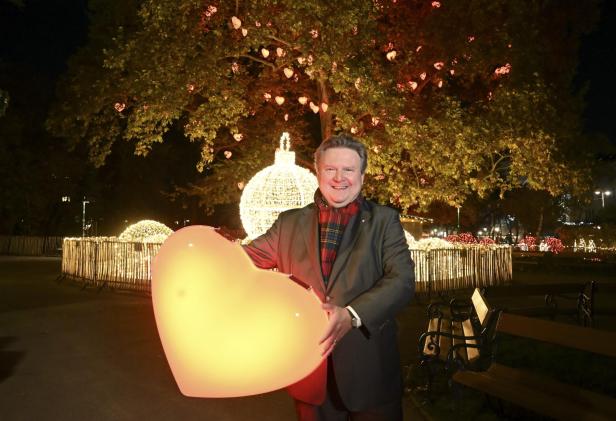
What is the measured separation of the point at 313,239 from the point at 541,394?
11.8 ft

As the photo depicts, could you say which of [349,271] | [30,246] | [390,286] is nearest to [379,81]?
[349,271]

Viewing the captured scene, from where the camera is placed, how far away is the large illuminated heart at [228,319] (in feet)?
7.80

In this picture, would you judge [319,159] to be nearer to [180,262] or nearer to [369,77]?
[180,262]

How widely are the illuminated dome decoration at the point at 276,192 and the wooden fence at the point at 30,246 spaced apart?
35.8 metres

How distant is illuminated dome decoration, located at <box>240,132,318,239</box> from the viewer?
1570cm

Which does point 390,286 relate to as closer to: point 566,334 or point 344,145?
point 344,145

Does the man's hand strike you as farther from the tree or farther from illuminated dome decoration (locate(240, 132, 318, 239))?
the tree

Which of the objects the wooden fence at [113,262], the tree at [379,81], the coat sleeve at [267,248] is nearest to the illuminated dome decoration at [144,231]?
the wooden fence at [113,262]

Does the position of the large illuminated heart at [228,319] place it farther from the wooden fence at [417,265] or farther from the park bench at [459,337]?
the wooden fence at [417,265]

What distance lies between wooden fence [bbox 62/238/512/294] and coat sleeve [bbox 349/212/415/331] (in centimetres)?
1406

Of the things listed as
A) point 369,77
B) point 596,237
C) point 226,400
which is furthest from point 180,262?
point 596,237

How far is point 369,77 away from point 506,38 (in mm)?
3976

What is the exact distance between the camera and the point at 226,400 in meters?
6.86

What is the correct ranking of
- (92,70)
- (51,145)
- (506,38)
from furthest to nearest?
(51,145) → (92,70) → (506,38)
